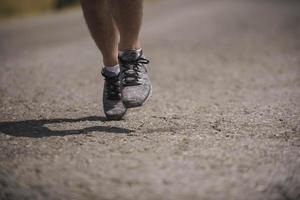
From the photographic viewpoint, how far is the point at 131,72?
95.9 inches

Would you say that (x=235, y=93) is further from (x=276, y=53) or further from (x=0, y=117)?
(x=276, y=53)

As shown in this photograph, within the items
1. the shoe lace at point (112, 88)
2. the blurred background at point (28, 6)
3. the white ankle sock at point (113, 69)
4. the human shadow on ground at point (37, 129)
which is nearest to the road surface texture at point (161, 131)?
the human shadow on ground at point (37, 129)

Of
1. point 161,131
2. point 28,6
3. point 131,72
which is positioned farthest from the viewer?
point 28,6

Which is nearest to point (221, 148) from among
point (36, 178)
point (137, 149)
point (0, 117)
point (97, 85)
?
point (137, 149)

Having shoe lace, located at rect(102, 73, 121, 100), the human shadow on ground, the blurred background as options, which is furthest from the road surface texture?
the blurred background

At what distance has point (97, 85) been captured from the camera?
375 centimetres

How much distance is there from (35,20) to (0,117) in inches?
318

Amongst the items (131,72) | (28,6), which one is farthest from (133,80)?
(28,6)

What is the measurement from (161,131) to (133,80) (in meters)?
0.31

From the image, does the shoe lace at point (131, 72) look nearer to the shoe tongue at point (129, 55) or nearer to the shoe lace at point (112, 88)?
the shoe tongue at point (129, 55)

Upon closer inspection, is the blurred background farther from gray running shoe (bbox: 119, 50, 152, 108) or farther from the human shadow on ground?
gray running shoe (bbox: 119, 50, 152, 108)

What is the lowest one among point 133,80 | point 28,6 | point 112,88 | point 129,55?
point 28,6

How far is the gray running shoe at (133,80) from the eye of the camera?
7.75 feet

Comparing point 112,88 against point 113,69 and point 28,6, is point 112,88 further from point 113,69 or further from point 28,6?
point 28,6
